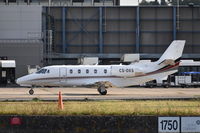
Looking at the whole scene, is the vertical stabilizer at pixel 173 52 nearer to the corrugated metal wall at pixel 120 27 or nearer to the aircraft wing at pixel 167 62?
the aircraft wing at pixel 167 62

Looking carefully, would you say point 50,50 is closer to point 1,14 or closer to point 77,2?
point 1,14

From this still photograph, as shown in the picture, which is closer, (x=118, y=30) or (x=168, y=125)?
(x=168, y=125)

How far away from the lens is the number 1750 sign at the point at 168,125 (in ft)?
63.7

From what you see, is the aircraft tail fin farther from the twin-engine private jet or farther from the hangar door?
the hangar door

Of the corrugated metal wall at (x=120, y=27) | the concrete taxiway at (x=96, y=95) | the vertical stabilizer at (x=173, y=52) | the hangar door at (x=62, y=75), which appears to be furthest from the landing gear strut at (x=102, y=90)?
the corrugated metal wall at (x=120, y=27)

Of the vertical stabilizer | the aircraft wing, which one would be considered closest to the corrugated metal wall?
the vertical stabilizer

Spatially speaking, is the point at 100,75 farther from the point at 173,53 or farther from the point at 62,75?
the point at 173,53

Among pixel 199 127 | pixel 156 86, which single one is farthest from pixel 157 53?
pixel 199 127

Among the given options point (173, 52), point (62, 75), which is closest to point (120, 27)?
point (173, 52)

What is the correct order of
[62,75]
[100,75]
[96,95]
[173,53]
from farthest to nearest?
[173,53] → [100,75] → [62,75] → [96,95]

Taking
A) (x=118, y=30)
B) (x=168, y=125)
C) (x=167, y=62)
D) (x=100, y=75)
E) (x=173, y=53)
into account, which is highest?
(x=118, y=30)

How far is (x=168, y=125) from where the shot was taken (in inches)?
770

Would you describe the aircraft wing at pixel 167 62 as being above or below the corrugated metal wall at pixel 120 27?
below

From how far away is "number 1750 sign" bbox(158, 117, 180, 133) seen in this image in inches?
764
